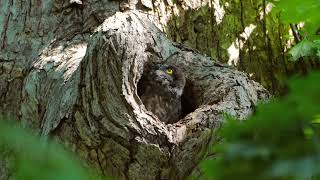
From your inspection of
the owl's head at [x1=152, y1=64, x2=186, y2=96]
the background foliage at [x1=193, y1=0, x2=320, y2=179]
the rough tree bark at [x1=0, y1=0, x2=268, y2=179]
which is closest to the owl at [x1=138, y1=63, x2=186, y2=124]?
the owl's head at [x1=152, y1=64, x2=186, y2=96]

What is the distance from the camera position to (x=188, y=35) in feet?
11.6

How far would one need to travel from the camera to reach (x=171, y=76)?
3.28 m

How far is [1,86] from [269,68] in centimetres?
177

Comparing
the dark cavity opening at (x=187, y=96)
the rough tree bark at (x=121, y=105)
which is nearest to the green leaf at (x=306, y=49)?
the rough tree bark at (x=121, y=105)

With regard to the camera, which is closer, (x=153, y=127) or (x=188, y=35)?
(x=153, y=127)

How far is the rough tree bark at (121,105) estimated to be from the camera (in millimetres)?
2482

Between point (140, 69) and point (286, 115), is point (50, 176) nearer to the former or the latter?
point (286, 115)

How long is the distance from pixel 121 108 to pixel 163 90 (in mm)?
920

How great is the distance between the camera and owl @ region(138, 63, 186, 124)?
3154 millimetres

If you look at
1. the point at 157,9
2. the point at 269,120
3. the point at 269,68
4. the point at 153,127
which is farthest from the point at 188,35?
the point at 269,120

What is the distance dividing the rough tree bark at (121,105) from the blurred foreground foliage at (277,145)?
2.01m

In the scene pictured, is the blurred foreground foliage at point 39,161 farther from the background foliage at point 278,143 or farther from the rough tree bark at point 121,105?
the rough tree bark at point 121,105

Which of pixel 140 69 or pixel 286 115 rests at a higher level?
pixel 140 69

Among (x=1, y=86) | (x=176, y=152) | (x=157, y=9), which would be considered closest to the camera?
(x=176, y=152)
